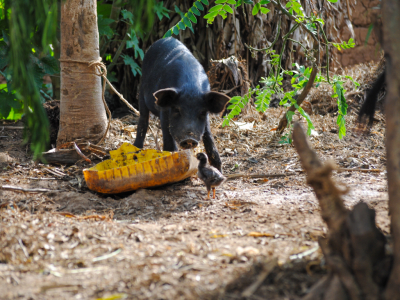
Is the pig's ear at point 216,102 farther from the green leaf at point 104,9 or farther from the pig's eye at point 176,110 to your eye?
the green leaf at point 104,9

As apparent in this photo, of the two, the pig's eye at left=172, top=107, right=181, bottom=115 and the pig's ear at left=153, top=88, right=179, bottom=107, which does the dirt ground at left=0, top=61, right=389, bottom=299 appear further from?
the pig's ear at left=153, top=88, right=179, bottom=107

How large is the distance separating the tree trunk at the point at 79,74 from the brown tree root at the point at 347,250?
3783mm

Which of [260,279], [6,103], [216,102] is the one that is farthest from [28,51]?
[6,103]

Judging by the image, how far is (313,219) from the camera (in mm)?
3004

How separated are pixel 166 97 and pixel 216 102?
0.59m

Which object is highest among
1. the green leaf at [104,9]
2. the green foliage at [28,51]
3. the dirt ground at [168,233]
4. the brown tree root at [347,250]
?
the green leaf at [104,9]

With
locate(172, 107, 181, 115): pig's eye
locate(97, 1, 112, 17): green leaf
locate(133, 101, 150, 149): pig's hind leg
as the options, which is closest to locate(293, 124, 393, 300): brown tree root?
locate(172, 107, 181, 115): pig's eye

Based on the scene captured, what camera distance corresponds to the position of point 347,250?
1785 millimetres

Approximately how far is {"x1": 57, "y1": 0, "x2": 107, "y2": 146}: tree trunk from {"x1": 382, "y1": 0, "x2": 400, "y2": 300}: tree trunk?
393cm

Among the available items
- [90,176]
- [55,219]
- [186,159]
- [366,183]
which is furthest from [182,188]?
[366,183]

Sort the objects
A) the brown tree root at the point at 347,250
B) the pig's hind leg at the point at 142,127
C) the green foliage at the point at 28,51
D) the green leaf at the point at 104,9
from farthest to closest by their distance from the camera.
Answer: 1. the green leaf at the point at 104,9
2. the pig's hind leg at the point at 142,127
3. the green foliage at the point at 28,51
4. the brown tree root at the point at 347,250

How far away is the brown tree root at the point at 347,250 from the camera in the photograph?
1.70m

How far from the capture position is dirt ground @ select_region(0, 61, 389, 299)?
6.43ft

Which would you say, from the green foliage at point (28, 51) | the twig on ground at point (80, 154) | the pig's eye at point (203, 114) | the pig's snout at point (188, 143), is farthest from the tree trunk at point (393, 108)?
the twig on ground at point (80, 154)
